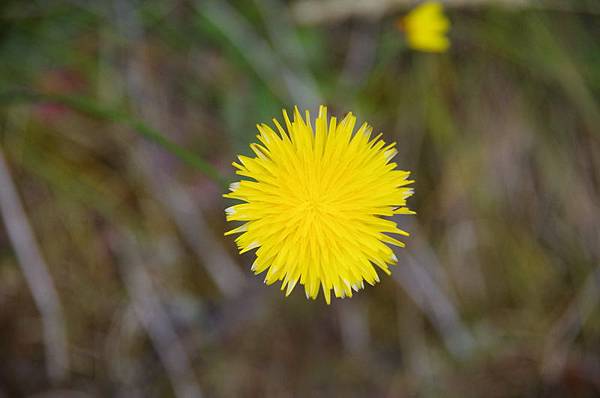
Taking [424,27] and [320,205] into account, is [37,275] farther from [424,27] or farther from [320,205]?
[424,27]

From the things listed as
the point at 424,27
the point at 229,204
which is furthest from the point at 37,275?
the point at 424,27

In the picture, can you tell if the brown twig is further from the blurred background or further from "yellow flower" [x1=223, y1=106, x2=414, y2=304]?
"yellow flower" [x1=223, y1=106, x2=414, y2=304]

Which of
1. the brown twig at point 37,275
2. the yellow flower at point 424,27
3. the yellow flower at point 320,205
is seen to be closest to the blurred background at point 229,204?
the brown twig at point 37,275

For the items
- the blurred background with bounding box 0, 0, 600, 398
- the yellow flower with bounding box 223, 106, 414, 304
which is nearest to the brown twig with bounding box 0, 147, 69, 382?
the blurred background with bounding box 0, 0, 600, 398

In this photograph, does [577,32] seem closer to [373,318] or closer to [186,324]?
[373,318]

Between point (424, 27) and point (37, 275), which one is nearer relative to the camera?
point (424, 27)

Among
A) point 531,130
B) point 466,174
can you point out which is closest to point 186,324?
point 466,174
